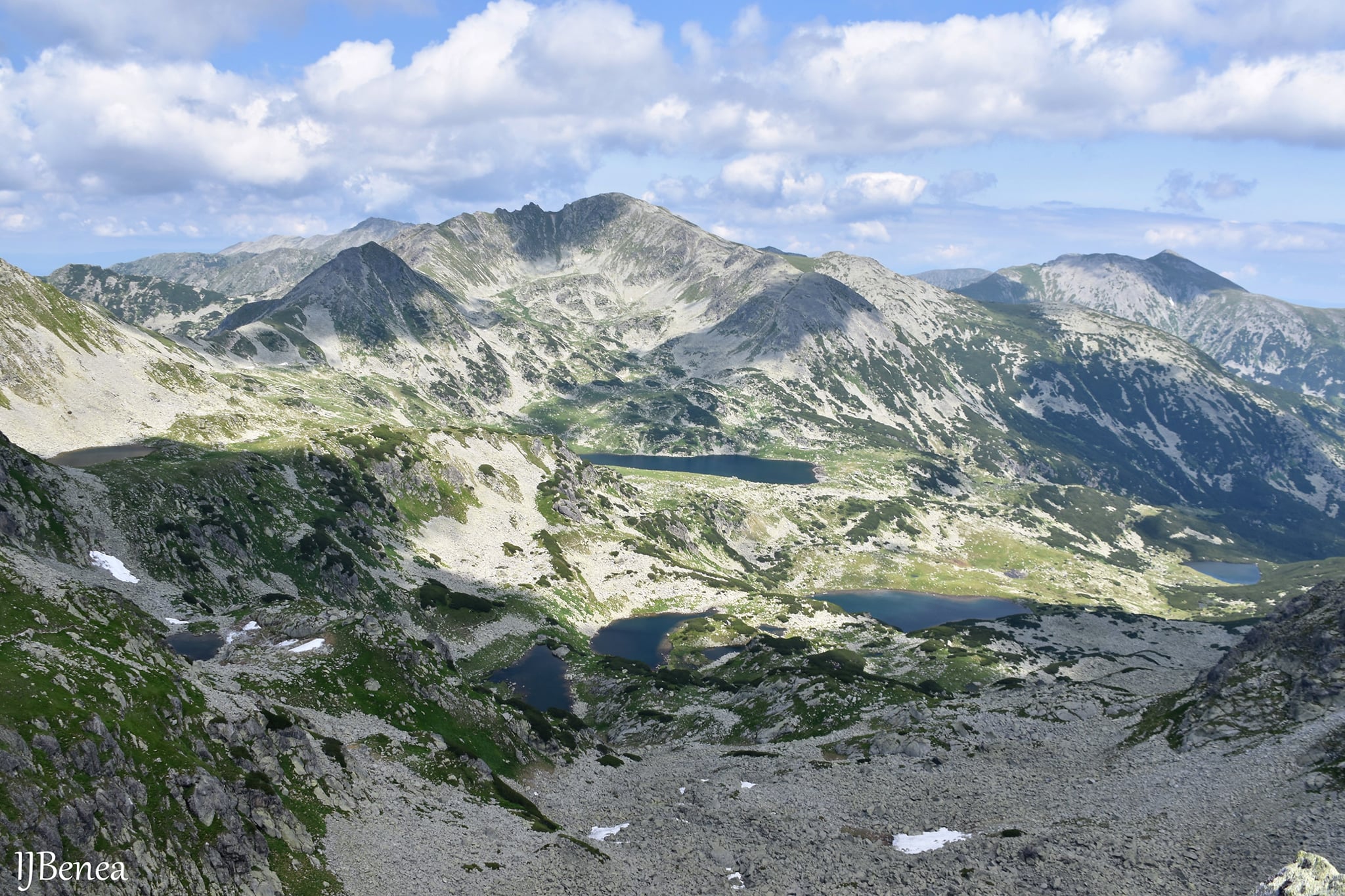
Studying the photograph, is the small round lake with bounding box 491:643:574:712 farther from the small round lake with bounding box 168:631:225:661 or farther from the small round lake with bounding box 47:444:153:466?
the small round lake with bounding box 47:444:153:466

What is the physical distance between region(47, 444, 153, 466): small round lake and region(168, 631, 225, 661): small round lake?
227 ft

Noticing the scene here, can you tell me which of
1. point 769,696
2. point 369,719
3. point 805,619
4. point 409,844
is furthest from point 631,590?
point 409,844

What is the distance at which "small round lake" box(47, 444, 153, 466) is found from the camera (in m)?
135

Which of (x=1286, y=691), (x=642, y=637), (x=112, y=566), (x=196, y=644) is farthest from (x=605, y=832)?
(x=642, y=637)

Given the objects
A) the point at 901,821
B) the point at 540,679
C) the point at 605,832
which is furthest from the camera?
the point at 540,679

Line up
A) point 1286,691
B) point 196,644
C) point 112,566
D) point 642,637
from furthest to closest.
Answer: point 642,637
point 112,566
point 196,644
point 1286,691

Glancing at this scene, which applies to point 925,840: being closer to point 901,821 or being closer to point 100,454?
point 901,821

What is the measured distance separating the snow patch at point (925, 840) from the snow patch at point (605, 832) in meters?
22.9

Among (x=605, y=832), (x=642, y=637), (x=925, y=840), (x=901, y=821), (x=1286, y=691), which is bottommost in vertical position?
(x=642, y=637)

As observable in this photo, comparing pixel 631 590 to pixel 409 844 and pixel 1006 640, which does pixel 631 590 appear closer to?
pixel 1006 640

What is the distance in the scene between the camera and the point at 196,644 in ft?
255

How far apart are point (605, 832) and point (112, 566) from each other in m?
71.4

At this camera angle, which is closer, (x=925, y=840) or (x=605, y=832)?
(x=925, y=840)

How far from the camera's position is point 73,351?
177 m
